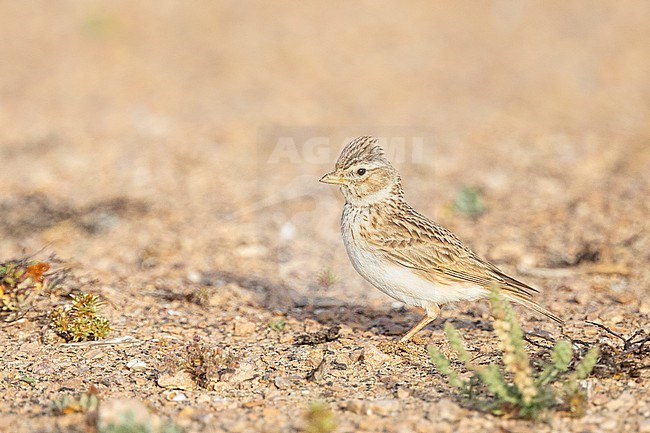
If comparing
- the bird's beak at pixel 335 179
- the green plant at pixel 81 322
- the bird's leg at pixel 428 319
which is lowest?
the green plant at pixel 81 322

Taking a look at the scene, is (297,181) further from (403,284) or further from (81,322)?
(81,322)

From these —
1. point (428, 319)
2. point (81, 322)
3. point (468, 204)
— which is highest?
point (468, 204)

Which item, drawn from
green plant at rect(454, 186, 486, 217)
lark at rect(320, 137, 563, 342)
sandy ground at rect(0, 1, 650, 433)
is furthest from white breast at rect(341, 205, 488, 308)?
green plant at rect(454, 186, 486, 217)

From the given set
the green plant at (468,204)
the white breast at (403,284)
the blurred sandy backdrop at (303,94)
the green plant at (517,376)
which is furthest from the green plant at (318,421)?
the green plant at (468,204)

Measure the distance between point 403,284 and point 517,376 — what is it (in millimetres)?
1785

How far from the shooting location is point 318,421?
4.66 metres

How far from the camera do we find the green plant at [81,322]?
6.33 m

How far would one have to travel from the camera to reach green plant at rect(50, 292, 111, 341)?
633 cm

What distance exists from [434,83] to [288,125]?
354 centimetres

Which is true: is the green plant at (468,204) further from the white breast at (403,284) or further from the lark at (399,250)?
the white breast at (403,284)

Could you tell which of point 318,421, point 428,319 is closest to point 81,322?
point 318,421

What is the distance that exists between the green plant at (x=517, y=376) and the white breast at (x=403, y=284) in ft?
4.57

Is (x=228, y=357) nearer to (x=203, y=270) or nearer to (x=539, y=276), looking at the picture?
(x=203, y=270)

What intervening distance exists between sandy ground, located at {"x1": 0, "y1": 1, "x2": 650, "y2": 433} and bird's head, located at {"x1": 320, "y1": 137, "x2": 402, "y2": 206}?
3.85 ft
